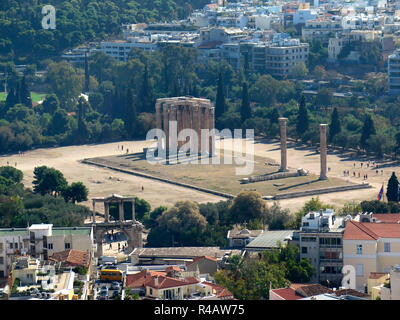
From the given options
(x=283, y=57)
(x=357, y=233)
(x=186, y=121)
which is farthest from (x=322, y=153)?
(x=283, y=57)

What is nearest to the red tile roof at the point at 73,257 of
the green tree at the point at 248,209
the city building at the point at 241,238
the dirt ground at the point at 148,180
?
the city building at the point at 241,238

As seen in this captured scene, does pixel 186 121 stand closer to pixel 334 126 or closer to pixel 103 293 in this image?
pixel 334 126

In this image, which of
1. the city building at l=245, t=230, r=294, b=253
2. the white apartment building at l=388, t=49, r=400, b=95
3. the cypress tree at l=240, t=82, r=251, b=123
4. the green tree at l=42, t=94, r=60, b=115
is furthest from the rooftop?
the white apartment building at l=388, t=49, r=400, b=95

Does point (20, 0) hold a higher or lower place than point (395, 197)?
higher

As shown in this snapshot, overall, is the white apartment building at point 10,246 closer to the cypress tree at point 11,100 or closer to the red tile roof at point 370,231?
the red tile roof at point 370,231

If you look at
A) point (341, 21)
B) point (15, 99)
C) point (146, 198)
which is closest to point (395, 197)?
point (146, 198)
